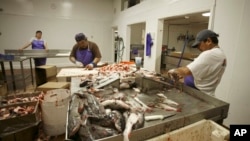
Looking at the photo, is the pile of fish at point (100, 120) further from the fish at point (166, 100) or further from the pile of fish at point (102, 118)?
the fish at point (166, 100)

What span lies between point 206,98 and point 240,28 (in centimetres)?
124

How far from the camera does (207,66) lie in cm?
160

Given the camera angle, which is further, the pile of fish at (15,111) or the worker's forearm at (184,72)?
the pile of fish at (15,111)

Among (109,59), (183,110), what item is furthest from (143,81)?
(109,59)

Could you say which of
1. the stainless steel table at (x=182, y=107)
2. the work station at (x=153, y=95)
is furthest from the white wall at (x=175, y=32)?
the stainless steel table at (x=182, y=107)

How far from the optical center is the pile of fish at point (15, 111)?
1.86 metres

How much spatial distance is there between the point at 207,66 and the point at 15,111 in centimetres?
230

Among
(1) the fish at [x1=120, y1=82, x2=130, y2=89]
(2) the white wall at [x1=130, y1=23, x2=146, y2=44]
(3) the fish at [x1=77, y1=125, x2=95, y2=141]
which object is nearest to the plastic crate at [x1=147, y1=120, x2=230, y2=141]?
(3) the fish at [x1=77, y1=125, x2=95, y2=141]

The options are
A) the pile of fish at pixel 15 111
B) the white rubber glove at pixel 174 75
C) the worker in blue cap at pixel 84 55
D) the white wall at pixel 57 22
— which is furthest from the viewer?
the white wall at pixel 57 22

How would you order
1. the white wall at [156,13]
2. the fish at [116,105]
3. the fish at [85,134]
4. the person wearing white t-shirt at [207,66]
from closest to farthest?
the fish at [85,134]
the fish at [116,105]
the person wearing white t-shirt at [207,66]
the white wall at [156,13]

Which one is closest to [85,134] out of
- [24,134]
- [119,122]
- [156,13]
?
[119,122]

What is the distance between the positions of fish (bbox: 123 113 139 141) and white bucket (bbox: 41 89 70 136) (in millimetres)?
1225

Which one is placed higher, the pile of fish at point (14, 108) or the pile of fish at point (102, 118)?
the pile of fish at point (102, 118)

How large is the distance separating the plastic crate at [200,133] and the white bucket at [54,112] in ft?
4.51
